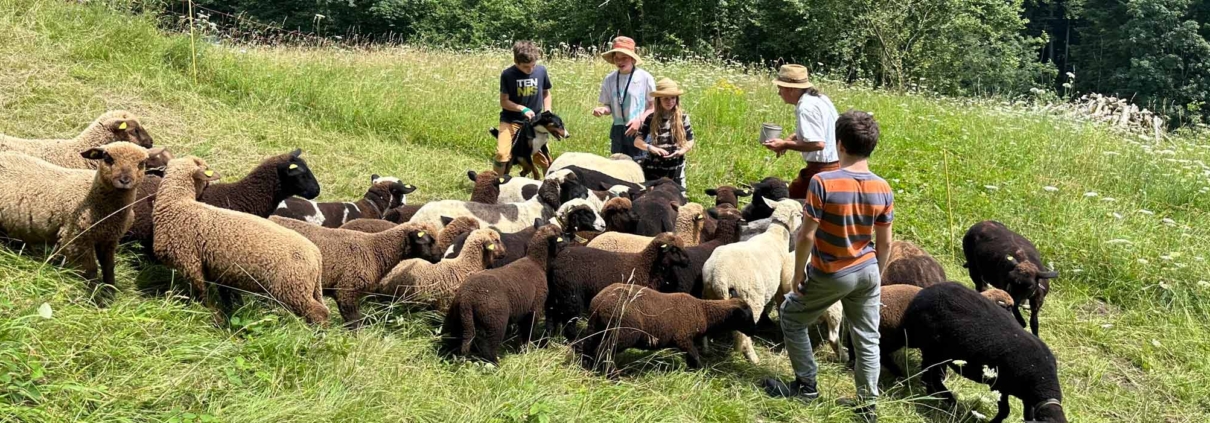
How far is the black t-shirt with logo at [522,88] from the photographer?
10.1 m

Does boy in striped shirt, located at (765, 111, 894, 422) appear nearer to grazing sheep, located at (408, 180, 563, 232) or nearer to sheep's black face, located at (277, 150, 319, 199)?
grazing sheep, located at (408, 180, 563, 232)

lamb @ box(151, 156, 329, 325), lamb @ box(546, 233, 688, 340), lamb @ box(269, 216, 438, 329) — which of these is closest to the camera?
lamb @ box(151, 156, 329, 325)

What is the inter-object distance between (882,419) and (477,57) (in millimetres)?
15059

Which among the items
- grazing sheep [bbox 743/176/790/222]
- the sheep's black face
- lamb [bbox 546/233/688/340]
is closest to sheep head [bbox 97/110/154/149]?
the sheep's black face

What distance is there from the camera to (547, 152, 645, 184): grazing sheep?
9953 millimetres

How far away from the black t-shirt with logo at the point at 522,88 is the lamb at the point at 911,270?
194 inches

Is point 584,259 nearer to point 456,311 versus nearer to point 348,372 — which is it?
point 456,311

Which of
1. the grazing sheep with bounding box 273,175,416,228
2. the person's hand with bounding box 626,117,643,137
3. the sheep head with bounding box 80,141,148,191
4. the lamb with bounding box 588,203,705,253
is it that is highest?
the sheep head with bounding box 80,141,148,191

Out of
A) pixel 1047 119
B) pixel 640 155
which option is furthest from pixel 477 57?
pixel 1047 119

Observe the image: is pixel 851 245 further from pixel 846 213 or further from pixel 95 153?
pixel 95 153

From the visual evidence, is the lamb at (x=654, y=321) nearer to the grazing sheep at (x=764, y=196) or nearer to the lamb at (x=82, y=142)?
the grazing sheep at (x=764, y=196)

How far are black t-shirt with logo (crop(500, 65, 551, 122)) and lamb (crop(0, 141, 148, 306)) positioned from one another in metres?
5.12

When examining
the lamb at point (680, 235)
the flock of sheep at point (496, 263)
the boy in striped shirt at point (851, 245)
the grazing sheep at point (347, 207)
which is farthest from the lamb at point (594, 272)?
the grazing sheep at point (347, 207)

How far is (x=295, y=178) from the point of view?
6773mm
